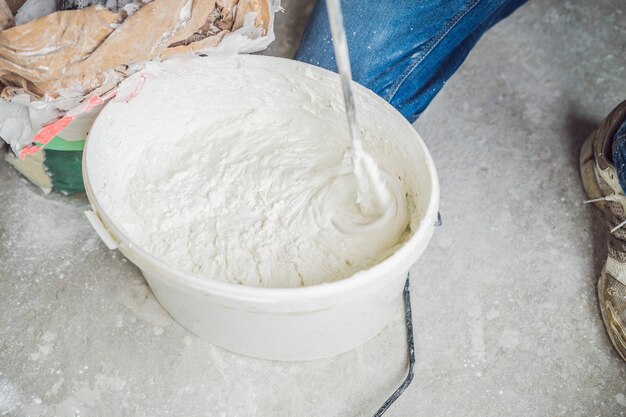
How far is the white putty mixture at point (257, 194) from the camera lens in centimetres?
105

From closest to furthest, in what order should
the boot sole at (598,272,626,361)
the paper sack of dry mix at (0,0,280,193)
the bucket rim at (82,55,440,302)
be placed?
the bucket rim at (82,55,440,302), the paper sack of dry mix at (0,0,280,193), the boot sole at (598,272,626,361)

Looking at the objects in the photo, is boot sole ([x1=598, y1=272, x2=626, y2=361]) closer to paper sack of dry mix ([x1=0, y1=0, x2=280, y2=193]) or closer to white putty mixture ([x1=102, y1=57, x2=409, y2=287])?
white putty mixture ([x1=102, y1=57, x2=409, y2=287])

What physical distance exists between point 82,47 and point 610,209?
105cm

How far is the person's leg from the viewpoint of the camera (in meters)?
1.22

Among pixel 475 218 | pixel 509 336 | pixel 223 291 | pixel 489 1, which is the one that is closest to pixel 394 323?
pixel 509 336

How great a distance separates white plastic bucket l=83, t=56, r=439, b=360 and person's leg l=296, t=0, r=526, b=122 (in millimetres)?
183

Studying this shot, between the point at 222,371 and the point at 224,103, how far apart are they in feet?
1.69

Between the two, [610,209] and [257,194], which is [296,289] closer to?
[257,194]

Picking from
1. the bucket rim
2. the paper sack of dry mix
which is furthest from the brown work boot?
the paper sack of dry mix

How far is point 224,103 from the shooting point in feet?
3.98

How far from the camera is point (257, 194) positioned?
113cm

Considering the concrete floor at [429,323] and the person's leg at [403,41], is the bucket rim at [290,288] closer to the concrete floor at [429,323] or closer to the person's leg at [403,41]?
the concrete floor at [429,323]

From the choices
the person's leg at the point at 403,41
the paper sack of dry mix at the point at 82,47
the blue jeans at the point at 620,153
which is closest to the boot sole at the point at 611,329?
the blue jeans at the point at 620,153

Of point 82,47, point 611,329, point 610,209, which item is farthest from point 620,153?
point 82,47
